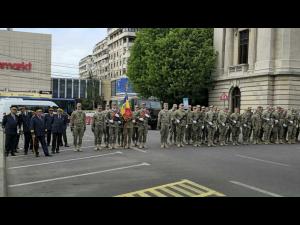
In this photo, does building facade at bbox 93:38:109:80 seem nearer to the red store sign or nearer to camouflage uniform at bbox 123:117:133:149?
the red store sign

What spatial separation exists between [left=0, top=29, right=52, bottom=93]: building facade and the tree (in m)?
41.9

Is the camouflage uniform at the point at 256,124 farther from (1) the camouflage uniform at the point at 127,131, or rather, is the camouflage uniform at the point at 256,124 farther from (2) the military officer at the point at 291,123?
(1) the camouflage uniform at the point at 127,131

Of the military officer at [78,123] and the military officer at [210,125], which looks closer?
the military officer at [78,123]

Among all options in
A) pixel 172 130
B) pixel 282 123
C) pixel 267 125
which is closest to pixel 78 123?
pixel 172 130

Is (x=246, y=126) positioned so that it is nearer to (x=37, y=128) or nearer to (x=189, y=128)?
(x=189, y=128)

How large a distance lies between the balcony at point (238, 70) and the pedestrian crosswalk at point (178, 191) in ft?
98.1

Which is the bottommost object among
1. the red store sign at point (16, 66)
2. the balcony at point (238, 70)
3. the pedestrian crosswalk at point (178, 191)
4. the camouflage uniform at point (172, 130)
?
the pedestrian crosswalk at point (178, 191)

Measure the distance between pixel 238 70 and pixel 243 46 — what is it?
2.48 meters

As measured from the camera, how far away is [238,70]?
1554 inches

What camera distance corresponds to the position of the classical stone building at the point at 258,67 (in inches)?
1344

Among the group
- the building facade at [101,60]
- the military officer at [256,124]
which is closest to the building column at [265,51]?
the military officer at [256,124]

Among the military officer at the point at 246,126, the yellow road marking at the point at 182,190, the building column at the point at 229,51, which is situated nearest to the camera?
the yellow road marking at the point at 182,190
